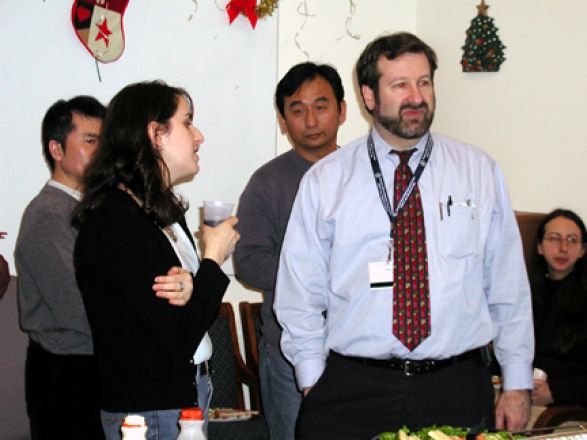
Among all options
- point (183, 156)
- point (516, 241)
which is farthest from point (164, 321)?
point (516, 241)

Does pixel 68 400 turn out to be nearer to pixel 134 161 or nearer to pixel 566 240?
pixel 134 161

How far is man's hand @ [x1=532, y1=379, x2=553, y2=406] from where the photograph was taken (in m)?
3.56

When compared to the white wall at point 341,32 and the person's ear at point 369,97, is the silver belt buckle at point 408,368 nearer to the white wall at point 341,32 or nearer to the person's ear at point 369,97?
the person's ear at point 369,97

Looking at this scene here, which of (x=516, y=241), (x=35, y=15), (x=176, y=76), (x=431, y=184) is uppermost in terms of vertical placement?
(x=35, y=15)

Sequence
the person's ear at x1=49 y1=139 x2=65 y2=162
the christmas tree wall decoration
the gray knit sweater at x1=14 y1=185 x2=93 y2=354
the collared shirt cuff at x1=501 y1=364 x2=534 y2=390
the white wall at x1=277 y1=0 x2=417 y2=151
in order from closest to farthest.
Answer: the collared shirt cuff at x1=501 y1=364 x2=534 y2=390 → the gray knit sweater at x1=14 y1=185 x2=93 y2=354 → the person's ear at x1=49 y1=139 x2=65 y2=162 → the christmas tree wall decoration → the white wall at x1=277 y1=0 x2=417 y2=151

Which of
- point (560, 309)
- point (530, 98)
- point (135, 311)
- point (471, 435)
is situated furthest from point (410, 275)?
point (530, 98)

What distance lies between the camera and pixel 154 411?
2098 mm

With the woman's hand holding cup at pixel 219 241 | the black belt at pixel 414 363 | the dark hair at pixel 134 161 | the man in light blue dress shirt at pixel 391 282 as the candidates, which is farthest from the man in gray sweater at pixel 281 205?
the dark hair at pixel 134 161

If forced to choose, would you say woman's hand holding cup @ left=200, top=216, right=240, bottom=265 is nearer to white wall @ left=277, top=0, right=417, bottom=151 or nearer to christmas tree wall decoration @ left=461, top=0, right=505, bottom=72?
white wall @ left=277, top=0, right=417, bottom=151

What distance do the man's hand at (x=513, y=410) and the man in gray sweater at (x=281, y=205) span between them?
30.1 inches

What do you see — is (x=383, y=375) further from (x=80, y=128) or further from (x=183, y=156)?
(x=80, y=128)

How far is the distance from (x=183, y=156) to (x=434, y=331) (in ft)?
2.84

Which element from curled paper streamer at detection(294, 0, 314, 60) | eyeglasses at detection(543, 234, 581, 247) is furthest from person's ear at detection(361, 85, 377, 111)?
curled paper streamer at detection(294, 0, 314, 60)

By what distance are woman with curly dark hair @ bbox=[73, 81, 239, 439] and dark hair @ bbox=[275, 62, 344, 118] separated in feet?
3.85
